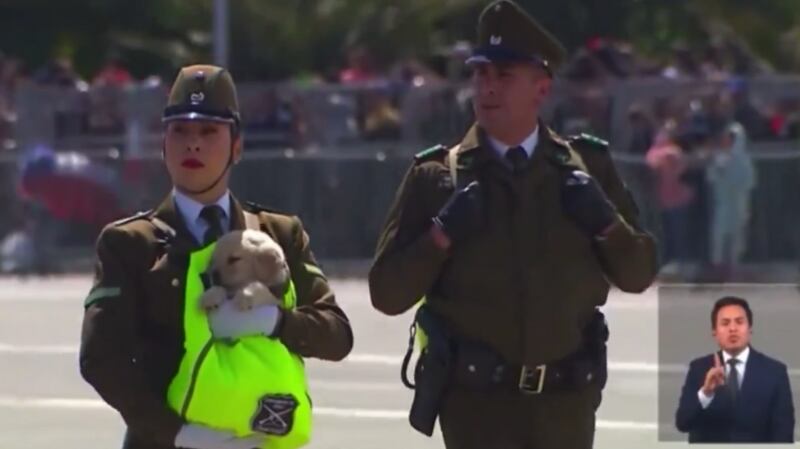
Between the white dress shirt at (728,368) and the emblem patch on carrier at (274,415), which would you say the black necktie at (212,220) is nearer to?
the emblem patch on carrier at (274,415)

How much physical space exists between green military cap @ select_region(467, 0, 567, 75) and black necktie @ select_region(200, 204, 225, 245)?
91 cm

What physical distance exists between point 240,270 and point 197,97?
1.41 feet

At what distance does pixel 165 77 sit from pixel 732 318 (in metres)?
28.6

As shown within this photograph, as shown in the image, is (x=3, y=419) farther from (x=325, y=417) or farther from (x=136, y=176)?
(x=136, y=176)

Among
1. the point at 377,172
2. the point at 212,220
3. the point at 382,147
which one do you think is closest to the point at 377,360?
the point at 377,172

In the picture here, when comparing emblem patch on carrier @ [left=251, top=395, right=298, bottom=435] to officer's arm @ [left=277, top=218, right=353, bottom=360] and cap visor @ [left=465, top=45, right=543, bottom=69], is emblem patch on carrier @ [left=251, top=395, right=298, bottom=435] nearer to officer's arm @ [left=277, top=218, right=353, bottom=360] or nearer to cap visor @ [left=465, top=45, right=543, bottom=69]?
officer's arm @ [left=277, top=218, right=353, bottom=360]

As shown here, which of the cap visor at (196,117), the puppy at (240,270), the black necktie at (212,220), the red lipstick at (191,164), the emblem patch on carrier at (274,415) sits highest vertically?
the cap visor at (196,117)

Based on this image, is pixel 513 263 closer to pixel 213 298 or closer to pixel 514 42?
pixel 514 42

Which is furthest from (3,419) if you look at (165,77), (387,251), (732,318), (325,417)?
(165,77)

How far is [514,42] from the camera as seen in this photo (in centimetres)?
518

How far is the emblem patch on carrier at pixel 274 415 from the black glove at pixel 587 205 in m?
1.01

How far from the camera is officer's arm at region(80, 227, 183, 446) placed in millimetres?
4434

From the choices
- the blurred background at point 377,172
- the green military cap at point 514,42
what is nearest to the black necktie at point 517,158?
the green military cap at point 514,42

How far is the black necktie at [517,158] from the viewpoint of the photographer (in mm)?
5137
